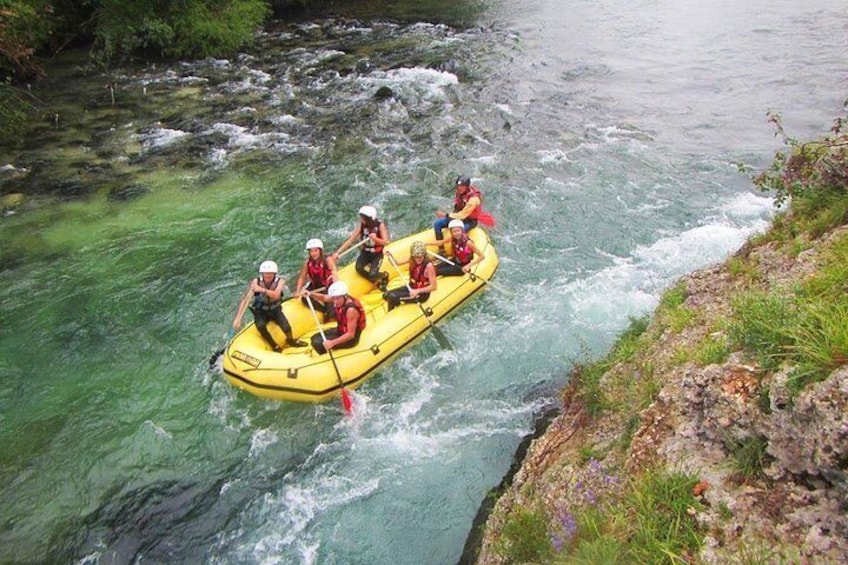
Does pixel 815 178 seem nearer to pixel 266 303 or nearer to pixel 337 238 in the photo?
pixel 266 303

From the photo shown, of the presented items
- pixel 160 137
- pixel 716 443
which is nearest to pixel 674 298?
pixel 716 443

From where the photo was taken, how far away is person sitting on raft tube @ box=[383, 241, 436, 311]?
837 centimetres

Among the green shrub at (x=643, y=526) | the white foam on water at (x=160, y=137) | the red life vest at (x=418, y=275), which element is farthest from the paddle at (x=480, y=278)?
the white foam on water at (x=160, y=137)

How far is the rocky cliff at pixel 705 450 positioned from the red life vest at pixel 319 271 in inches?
144

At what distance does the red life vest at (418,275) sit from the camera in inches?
336

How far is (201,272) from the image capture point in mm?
10023

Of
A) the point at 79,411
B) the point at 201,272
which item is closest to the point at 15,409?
the point at 79,411

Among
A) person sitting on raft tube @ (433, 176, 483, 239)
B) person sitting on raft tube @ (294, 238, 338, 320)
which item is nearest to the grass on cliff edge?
person sitting on raft tube @ (294, 238, 338, 320)

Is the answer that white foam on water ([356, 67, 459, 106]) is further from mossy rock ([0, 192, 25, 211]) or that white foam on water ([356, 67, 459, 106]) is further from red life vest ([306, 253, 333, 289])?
red life vest ([306, 253, 333, 289])

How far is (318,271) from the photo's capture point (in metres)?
8.44

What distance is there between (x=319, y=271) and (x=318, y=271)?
0.5 inches

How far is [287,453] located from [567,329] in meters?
3.89

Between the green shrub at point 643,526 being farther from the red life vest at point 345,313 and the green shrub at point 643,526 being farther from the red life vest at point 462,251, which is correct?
the red life vest at point 462,251

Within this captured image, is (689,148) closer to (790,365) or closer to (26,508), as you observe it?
(790,365)
